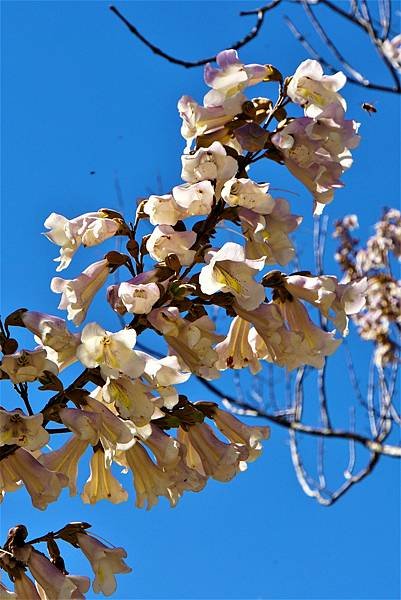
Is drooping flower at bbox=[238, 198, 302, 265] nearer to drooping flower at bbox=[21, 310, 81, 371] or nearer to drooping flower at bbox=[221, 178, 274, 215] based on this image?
drooping flower at bbox=[221, 178, 274, 215]

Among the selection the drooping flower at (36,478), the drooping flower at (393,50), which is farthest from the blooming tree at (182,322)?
the drooping flower at (393,50)

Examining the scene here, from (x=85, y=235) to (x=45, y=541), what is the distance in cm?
54

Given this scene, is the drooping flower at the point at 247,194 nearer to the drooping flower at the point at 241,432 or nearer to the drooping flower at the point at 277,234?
the drooping flower at the point at 277,234

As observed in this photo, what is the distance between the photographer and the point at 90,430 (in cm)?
125

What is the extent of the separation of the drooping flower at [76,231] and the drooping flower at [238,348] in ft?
0.99

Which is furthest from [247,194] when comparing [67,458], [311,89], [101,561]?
[101,561]

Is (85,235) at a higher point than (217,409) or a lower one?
higher

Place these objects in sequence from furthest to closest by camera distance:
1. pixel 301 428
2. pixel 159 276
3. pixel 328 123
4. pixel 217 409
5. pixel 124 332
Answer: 1. pixel 301 428
2. pixel 217 409
3. pixel 328 123
4. pixel 159 276
5. pixel 124 332

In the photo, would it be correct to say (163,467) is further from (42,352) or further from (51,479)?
(42,352)

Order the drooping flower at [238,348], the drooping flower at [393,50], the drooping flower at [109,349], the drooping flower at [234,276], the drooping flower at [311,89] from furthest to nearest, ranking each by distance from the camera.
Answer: the drooping flower at [393,50]
the drooping flower at [238,348]
the drooping flower at [311,89]
the drooping flower at [234,276]
the drooping flower at [109,349]

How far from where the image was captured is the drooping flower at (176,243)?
1.34m

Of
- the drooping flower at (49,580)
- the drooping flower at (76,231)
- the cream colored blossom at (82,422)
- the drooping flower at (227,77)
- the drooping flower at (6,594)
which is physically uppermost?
the drooping flower at (227,77)

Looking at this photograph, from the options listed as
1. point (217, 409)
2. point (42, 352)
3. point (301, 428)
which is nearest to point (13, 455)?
point (42, 352)

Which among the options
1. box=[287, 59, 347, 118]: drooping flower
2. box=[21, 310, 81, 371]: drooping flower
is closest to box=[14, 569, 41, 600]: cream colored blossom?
box=[21, 310, 81, 371]: drooping flower
